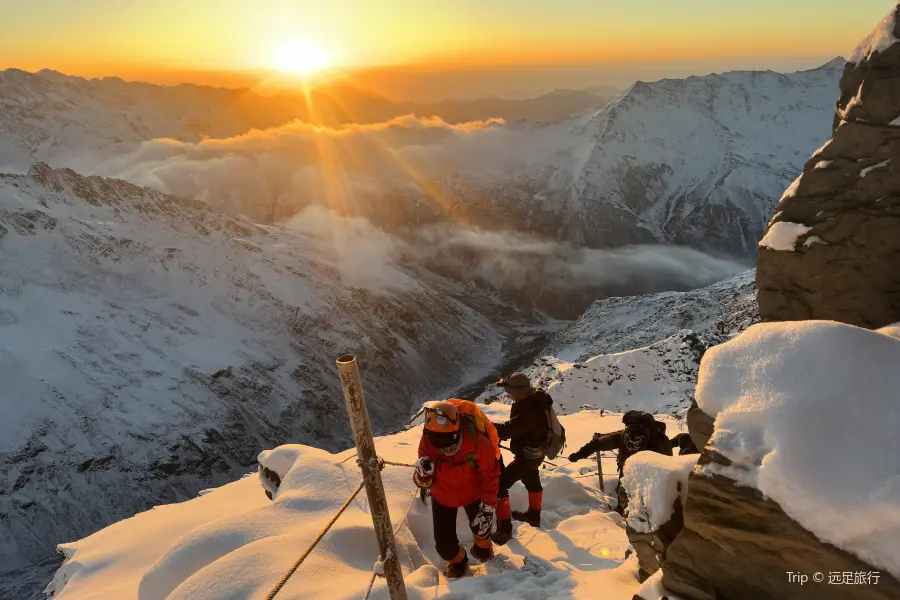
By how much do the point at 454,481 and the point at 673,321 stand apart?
110 metres

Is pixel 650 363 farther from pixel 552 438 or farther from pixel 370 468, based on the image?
pixel 370 468

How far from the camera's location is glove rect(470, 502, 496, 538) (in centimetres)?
764

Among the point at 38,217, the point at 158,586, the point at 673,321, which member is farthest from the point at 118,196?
the point at 158,586

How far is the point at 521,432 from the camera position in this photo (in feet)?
28.8

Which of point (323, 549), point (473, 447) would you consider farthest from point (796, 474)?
point (323, 549)

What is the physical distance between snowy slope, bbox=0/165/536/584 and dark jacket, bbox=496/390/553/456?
94.4m

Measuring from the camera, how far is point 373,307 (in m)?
161

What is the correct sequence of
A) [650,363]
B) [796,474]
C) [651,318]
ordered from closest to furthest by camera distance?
[796,474], [650,363], [651,318]

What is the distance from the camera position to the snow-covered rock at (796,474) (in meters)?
4.12

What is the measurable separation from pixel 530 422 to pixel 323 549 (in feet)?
12.8

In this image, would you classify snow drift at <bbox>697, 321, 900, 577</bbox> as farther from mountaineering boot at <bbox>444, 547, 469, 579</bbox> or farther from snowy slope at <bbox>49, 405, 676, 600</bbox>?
mountaineering boot at <bbox>444, 547, 469, 579</bbox>

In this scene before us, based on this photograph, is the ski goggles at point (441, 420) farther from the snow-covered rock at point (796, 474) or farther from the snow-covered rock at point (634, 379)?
the snow-covered rock at point (634, 379)

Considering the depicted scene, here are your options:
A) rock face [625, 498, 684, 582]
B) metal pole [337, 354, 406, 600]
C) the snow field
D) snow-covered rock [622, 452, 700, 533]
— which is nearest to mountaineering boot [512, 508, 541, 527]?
rock face [625, 498, 684, 582]

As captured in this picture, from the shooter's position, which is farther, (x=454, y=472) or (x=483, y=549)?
(x=483, y=549)
